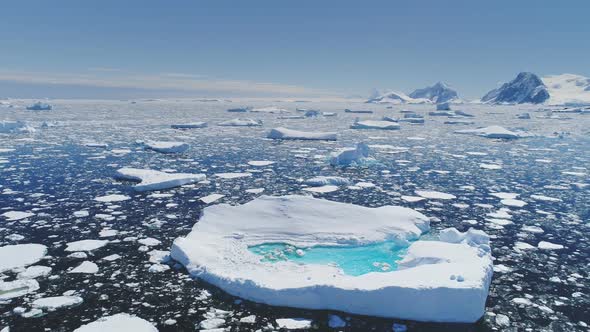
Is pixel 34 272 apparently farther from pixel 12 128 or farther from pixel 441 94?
pixel 441 94

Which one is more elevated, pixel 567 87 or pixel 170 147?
pixel 567 87

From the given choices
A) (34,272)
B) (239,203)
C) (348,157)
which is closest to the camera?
(34,272)

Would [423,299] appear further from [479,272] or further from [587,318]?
[587,318]

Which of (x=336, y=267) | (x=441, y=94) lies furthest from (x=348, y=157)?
(x=441, y=94)

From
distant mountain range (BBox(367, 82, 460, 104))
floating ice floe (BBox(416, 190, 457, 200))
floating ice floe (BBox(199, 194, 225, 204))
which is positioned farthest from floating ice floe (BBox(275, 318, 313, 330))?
distant mountain range (BBox(367, 82, 460, 104))

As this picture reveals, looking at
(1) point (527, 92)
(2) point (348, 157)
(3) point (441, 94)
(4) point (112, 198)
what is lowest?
(4) point (112, 198)

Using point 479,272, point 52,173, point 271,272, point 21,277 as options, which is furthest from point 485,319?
point 52,173

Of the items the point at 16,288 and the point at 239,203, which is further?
the point at 239,203

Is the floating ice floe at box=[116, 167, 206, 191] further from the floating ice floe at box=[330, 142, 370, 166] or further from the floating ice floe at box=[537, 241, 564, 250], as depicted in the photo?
the floating ice floe at box=[537, 241, 564, 250]
